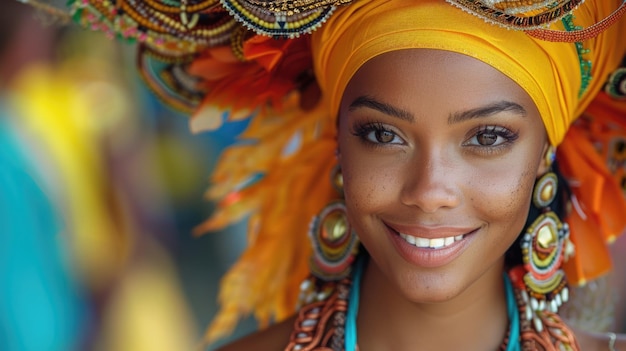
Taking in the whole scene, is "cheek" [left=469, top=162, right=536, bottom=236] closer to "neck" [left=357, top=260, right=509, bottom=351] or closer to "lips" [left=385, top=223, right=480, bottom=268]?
"lips" [left=385, top=223, right=480, bottom=268]

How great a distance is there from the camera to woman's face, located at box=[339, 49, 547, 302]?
1809mm

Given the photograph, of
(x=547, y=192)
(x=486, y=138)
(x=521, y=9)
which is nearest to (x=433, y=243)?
(x=486, y=138)

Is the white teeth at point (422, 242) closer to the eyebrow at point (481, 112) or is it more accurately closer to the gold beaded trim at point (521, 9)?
the eyebrow at point (481, 112)

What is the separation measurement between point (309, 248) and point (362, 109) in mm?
782

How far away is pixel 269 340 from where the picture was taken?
2283 mm

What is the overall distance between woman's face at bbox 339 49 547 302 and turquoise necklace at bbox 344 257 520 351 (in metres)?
0.24

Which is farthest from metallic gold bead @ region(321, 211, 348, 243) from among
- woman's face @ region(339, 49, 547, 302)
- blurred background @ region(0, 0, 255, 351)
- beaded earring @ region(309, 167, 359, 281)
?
blurred background @ region(0, 0, 255, 351)

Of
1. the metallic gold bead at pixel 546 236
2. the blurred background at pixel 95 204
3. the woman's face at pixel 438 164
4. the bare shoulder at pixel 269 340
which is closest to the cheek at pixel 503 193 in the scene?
the woman's face at pixel 438 164

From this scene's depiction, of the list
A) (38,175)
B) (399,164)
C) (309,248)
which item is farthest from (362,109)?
(38,175)

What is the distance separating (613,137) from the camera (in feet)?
7.66

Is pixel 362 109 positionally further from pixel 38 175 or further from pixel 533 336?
pixel 38 175

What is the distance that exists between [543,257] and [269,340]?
0.75 m

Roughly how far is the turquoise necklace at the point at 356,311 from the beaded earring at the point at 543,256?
3cm

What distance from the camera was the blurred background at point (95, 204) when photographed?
138 inches
